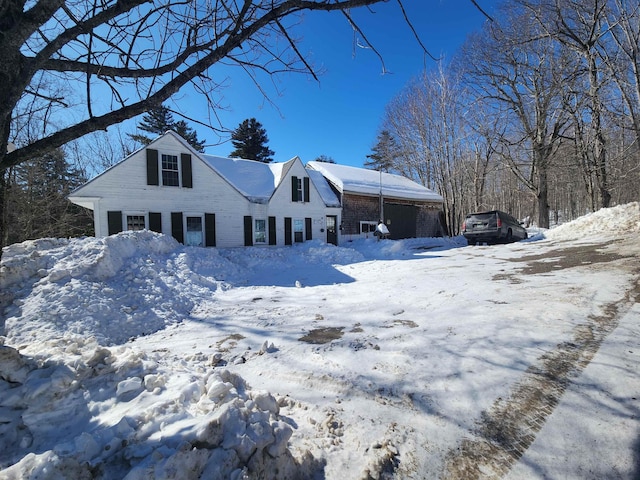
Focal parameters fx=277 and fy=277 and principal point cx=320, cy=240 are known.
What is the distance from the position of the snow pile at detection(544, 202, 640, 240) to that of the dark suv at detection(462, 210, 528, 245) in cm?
208

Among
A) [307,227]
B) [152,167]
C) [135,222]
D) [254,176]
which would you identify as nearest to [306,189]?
[307,227]

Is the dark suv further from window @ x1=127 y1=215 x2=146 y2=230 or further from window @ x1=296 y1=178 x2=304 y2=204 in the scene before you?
window @ x1=127 y1=215 x2=146 y2=230

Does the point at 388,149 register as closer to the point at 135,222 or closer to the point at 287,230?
the point at 287,230

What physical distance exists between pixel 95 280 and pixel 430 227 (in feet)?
83.4

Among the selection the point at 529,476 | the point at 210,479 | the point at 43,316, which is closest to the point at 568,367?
the point at 529,476

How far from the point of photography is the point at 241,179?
707 inches

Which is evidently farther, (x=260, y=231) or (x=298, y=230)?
(x=298, y=230)

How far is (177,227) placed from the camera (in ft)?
45.8

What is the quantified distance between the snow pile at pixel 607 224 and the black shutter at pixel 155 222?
1860cm

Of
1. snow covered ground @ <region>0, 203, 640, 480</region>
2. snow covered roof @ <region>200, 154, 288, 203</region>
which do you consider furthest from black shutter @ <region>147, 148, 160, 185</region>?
snow covered ground @ <region>0, 203, 640, 480</region>

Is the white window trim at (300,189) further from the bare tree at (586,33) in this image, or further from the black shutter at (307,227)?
the bare tree at (586,33)

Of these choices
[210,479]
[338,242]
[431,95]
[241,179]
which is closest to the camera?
[210,479]

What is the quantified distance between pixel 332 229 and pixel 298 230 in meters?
2.85

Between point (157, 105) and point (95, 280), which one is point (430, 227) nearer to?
point (95, 280)
